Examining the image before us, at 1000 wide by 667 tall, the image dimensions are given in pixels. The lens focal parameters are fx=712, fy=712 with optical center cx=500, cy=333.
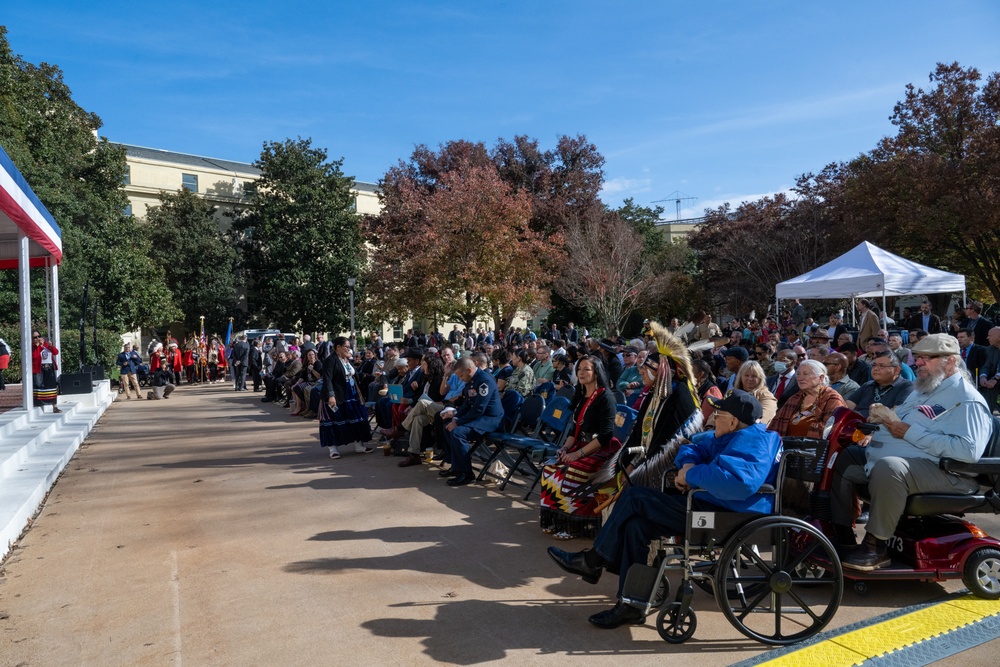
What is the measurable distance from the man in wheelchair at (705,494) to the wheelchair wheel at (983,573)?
1.25 metres

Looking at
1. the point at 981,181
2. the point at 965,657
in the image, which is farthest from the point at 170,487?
the point at 981,181

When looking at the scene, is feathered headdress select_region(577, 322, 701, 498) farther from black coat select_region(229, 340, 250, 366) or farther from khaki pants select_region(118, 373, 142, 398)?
black coat select_region(229, 340, 250, 366)

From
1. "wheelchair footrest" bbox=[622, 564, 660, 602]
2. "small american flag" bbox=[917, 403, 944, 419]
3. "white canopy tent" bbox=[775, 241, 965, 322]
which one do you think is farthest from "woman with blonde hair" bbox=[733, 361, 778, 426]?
"white canopy tent" bbox=[775, 241, 965, 322]

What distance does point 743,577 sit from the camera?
3768 millimetres

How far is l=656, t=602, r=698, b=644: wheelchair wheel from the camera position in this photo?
3.73 meters

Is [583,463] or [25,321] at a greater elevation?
[25,321]

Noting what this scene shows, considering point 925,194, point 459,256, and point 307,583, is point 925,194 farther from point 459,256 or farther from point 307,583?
point 307,583

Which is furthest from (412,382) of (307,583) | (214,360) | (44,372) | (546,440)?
(214,360)

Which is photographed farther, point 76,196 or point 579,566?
point 76,196

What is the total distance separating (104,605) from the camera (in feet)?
14.9

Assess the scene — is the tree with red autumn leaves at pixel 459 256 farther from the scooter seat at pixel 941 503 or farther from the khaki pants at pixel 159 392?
the scooter seat at pixel 941 503

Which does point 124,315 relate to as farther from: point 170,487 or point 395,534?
point 395,534

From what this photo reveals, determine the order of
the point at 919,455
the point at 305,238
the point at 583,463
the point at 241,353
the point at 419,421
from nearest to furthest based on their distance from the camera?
the point at 919,455, the point at 583,463, the point at 419,421, the point at 241,353, the point at 305,238

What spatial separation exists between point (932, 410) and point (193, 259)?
137 feet
